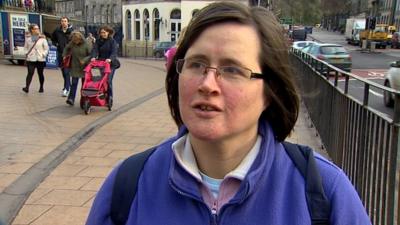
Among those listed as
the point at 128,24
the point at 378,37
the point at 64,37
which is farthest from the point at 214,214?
the point at 128,24

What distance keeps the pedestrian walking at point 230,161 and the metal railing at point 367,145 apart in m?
0.30

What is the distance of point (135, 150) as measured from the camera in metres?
6.73

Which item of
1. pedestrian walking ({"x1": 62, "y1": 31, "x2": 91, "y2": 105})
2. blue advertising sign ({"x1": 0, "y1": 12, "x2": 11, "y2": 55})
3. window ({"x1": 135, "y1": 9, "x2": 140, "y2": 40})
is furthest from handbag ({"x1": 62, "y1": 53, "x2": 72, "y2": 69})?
window ({"x1": 135, "y1": 9, "x2": 140, "y2": 40})

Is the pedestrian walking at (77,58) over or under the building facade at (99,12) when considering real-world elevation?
under

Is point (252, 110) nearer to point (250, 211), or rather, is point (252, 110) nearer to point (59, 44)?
point (250, 211)

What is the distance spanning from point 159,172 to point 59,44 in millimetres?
12768

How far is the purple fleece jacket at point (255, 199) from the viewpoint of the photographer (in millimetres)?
1432

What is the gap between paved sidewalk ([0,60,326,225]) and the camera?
14.3 ft

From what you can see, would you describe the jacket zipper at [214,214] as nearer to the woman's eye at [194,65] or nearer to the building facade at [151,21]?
the woman's eye at [194,65]

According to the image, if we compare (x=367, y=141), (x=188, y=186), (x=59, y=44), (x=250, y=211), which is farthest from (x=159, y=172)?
(x=59, y=44)

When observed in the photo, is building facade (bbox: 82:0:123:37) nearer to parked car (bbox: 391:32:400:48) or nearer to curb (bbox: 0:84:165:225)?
parked car (bbox: 391:32:400:48)

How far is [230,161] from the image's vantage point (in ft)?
5.19

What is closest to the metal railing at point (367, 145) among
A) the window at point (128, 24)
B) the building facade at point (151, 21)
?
the building facade at point (151, 21)

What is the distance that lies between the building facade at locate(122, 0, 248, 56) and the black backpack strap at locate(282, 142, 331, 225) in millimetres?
42810
